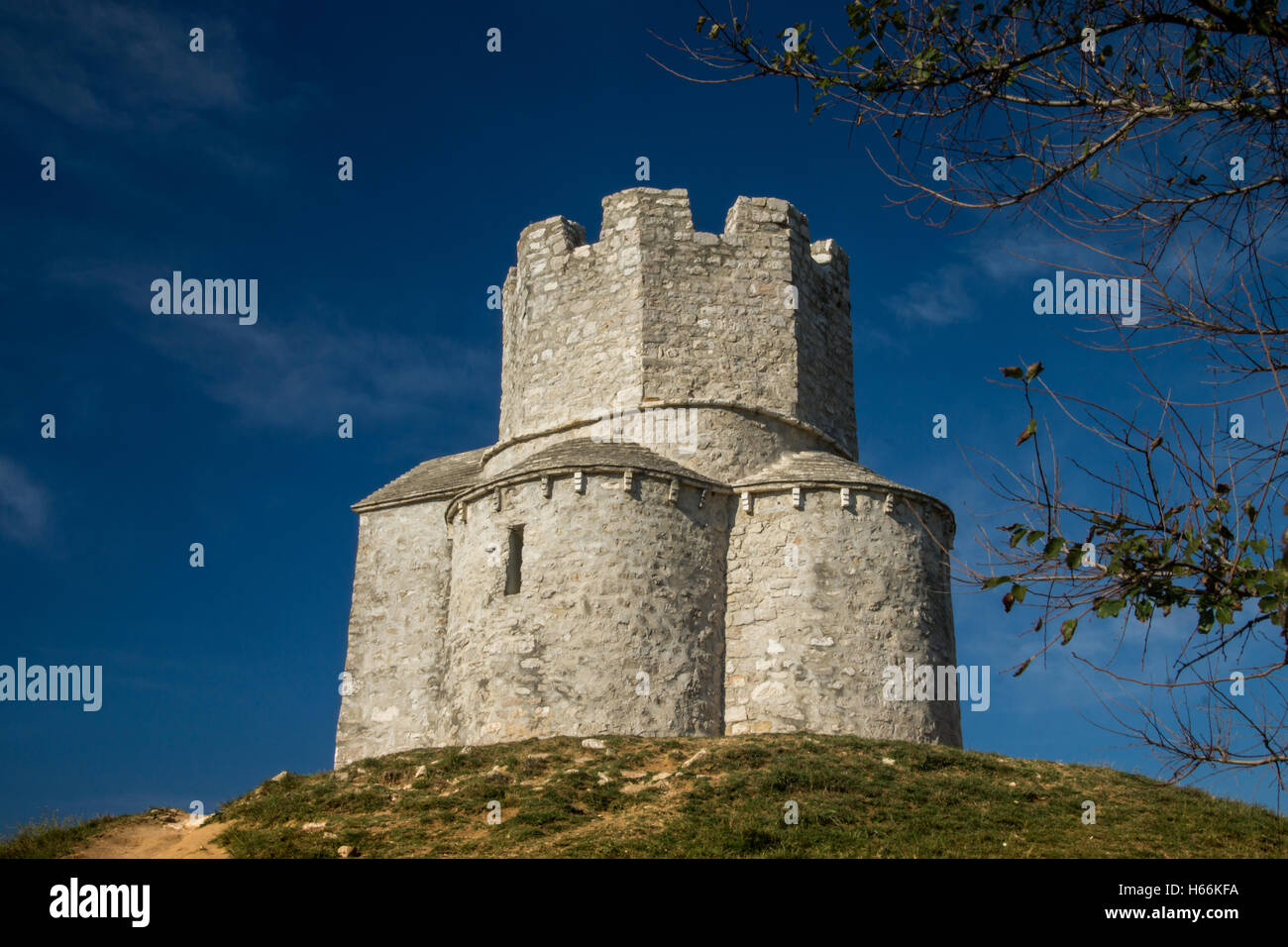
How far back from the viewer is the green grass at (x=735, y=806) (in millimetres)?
14430

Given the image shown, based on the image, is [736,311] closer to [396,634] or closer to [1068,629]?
[396,634]

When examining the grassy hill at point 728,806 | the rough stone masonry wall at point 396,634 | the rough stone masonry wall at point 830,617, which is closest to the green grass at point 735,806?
the grassy hill at point 728,806

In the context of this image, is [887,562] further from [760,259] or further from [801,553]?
[760,259]

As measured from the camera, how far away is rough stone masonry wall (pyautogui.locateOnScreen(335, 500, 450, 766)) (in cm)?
2389

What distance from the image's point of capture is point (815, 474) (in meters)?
21.7

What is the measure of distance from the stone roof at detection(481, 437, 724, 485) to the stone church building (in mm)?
68

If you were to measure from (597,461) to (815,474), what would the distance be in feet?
13.5

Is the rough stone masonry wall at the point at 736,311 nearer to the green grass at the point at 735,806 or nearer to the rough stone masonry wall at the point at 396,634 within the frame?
the rough stone masonry wall at the point at 396,634

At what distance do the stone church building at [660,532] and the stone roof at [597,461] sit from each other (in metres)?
0.07

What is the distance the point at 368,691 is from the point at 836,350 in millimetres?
12434

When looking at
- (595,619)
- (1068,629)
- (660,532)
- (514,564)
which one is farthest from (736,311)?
(1068,629)

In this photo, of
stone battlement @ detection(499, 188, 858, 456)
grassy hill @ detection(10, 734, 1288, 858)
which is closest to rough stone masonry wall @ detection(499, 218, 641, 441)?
stone battlement @ detection(499, 188, 858, 456)
